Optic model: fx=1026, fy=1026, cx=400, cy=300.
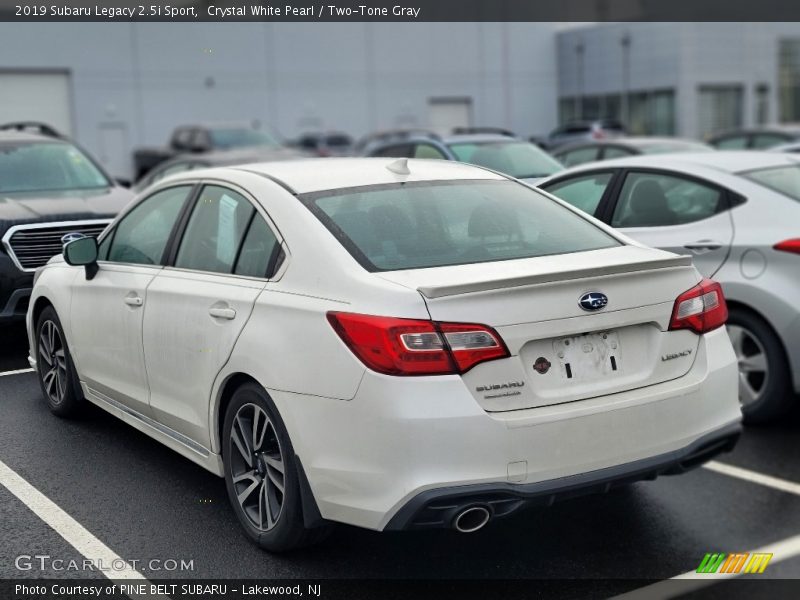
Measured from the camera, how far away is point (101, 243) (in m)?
5.80

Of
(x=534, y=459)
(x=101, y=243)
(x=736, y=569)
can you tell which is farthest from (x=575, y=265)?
(x=101, y=243)

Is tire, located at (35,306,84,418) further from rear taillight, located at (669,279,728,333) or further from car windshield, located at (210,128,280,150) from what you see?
car windshield, located at (210,128,280,150)

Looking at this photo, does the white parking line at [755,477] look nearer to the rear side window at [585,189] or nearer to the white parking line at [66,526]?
the rear side window at [585,189]

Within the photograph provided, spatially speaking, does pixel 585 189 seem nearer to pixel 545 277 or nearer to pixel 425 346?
pixel 545 277

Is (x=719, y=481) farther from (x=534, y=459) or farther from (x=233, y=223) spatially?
(x=233, y=223)

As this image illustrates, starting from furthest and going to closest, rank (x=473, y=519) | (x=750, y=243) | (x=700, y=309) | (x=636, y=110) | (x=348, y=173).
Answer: (x=636, y=110)
(x=750, y=243)
(x=348, y=173)
(x=700, y=309)
(x=473, y=519)

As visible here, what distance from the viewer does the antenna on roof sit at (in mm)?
4746

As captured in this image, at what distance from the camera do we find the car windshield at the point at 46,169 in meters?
9.24

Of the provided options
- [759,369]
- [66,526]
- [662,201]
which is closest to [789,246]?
[759,369]

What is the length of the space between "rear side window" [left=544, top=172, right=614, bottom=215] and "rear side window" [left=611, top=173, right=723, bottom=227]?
0.58 feet

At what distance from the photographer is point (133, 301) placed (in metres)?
5.09

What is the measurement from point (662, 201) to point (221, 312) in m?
3.65

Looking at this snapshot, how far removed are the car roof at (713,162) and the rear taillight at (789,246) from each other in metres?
0.81

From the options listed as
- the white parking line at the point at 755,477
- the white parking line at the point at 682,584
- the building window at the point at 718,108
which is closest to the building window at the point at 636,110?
the building window at the point at 718,108
